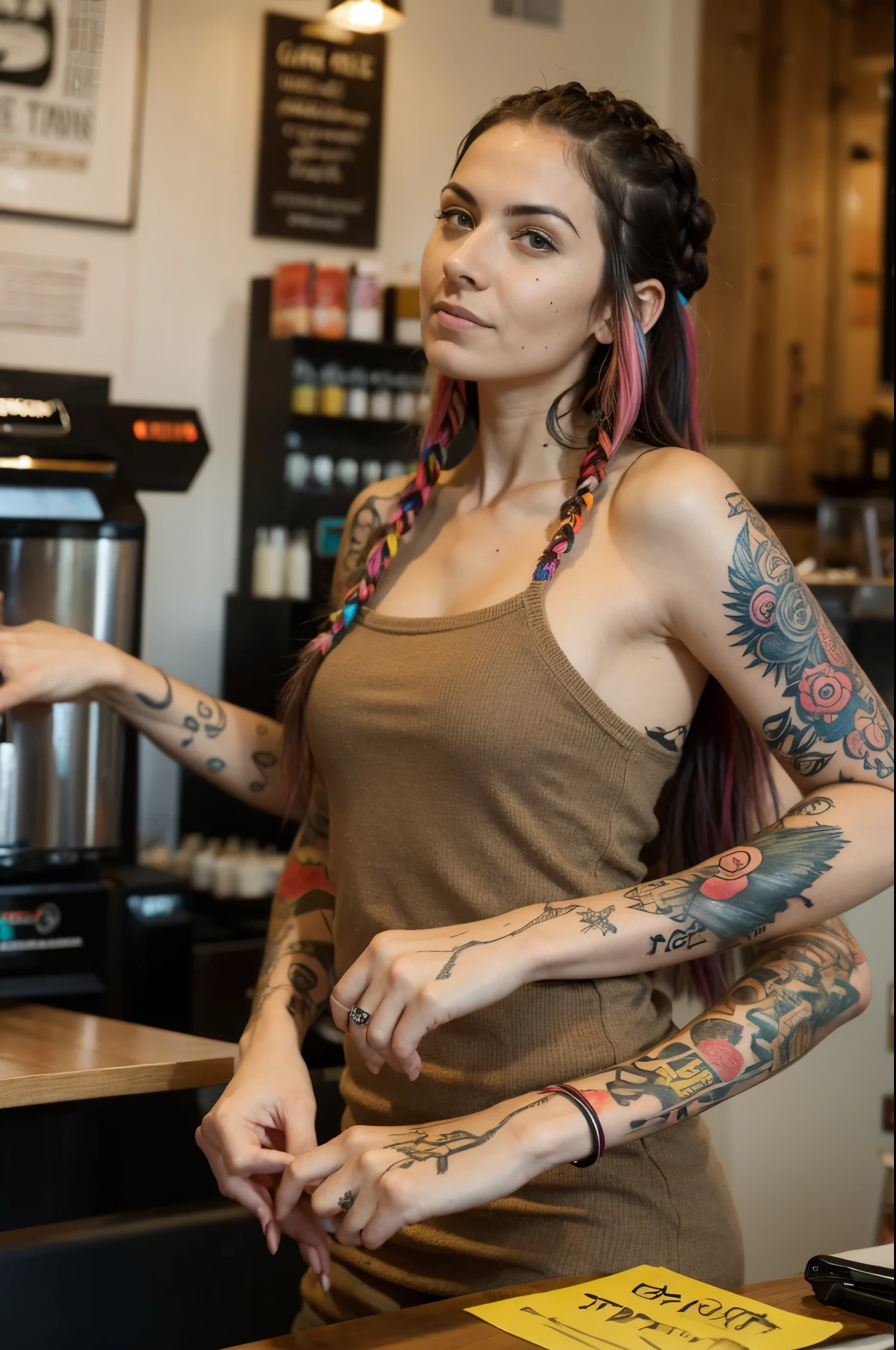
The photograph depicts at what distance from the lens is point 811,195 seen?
4.97 meters

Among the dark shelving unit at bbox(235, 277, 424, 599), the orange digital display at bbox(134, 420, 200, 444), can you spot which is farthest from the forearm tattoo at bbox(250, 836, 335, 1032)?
the dark shelving unit at bbox(235, 277, 424, 599)

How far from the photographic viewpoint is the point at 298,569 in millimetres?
3676

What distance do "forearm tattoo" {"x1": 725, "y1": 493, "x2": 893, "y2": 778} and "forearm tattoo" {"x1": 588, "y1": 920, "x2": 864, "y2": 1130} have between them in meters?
0.15

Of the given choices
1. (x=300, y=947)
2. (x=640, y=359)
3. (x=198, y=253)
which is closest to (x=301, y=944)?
(x=300, y=947)

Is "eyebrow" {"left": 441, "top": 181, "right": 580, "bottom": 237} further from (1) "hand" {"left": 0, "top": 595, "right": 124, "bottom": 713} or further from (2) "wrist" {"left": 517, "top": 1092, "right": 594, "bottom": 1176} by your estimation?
(2) "wrist" {"left": 517, "top": 1092, "right": 594, "bottom": 1176}

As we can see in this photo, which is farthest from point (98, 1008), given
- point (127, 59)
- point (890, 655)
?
point (127, 59)

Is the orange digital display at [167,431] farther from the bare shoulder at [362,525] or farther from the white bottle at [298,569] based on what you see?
the white bottle at [298,569]

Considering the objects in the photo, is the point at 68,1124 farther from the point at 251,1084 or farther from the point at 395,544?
the point at 395,544

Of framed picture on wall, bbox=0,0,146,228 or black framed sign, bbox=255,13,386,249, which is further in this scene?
black framed sign, bbox=255,13,386,249

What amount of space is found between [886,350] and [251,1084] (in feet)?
12.7

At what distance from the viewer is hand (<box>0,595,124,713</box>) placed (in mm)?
1386

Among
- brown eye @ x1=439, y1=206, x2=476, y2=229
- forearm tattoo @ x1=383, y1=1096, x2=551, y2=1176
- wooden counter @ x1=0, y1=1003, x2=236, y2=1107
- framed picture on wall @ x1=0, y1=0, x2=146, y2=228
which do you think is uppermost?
framed picture on wall @ x1=0, y1=0, x2=146, y2=228

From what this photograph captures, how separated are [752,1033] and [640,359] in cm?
59

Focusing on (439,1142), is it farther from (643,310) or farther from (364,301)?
(364,301)
